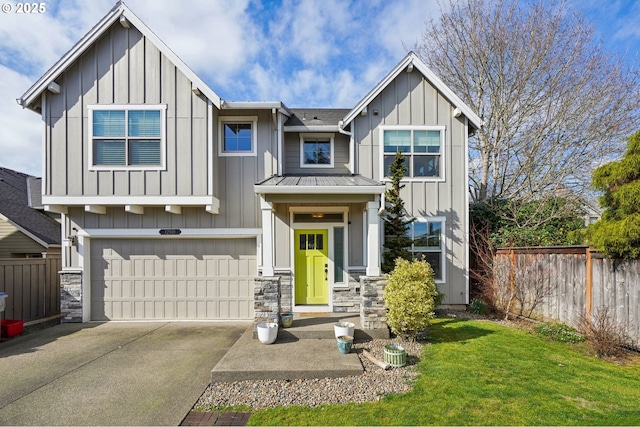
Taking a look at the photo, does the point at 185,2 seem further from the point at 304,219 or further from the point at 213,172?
the point at 304,219

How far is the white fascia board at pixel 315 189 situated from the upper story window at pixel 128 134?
3.15 m

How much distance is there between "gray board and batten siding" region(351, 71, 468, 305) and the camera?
863 cm

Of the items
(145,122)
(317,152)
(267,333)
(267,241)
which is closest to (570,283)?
(267,333)

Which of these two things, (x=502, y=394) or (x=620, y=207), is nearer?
(x=502, y=394)

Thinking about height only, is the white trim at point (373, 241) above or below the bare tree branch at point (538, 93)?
below

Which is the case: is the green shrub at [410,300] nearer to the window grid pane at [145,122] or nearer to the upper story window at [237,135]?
the upper story window at [237,135]

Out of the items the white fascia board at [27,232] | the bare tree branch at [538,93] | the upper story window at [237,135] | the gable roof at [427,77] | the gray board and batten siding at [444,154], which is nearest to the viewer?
the upper story window at [237,135]

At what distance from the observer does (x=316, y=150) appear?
9.17m

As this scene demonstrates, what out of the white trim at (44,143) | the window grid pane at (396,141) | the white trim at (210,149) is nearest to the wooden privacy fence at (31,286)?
the white trim at (44,143)

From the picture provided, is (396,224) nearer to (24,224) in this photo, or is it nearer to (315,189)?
(315,189)

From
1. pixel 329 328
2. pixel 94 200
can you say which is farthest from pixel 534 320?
pixel 94 200

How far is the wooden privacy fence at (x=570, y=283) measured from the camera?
17.6ft

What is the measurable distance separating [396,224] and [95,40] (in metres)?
8.98

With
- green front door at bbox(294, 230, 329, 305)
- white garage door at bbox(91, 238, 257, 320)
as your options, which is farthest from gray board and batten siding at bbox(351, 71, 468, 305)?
white garage door at bbox(91, 238, 257, 320)
